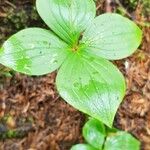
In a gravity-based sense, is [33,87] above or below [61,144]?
above

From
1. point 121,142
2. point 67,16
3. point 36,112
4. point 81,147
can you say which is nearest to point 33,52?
point 67,16

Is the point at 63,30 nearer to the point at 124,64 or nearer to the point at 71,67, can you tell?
the point at 71,67

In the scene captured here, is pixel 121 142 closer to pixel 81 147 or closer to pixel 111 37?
pixel 81 147

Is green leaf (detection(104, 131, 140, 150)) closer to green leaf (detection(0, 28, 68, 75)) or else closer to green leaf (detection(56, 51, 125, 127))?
green leaf (detection(56, 51, 125, 127))

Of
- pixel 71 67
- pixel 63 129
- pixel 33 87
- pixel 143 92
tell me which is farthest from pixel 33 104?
pixel 143 92

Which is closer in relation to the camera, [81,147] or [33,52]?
[33,52]

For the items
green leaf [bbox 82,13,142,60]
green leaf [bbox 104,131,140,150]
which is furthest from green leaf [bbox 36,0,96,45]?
green leaf [bbox 104,131,140,150]

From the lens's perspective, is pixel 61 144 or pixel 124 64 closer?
pixel 61 144
